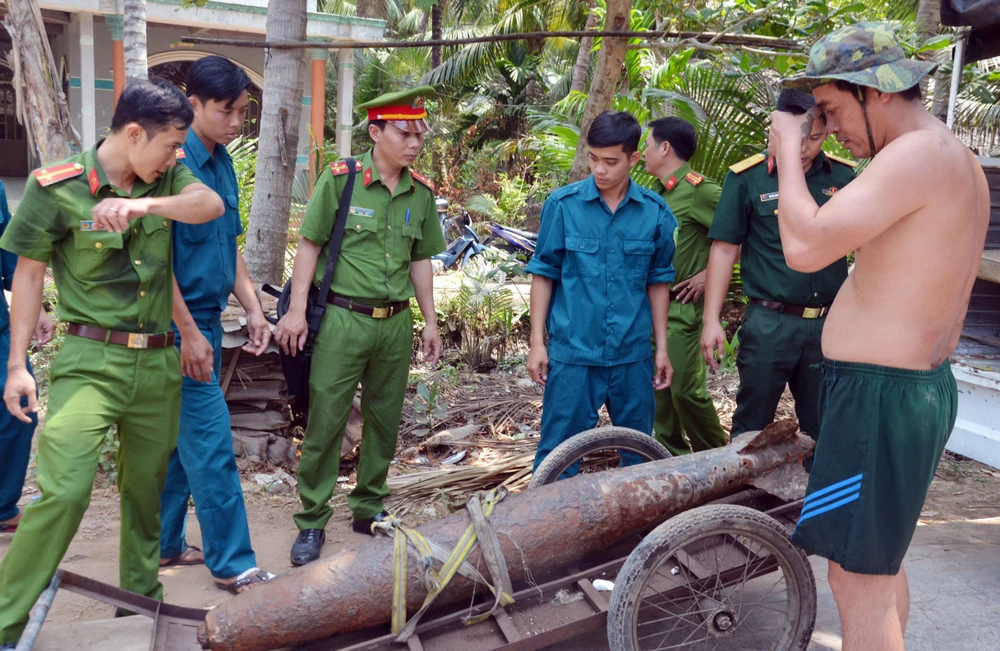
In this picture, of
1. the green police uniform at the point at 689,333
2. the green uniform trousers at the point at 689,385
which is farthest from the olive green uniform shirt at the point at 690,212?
the green uniform trousers at the point at 689,385

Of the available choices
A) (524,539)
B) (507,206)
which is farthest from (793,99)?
(507,206)

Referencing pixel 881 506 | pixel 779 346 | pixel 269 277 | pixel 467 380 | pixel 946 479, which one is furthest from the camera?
pixel 467 380

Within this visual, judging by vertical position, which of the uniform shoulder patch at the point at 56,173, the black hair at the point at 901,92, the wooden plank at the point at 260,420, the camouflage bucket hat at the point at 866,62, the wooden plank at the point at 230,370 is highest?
the camouflage bucket hat at the point at 866,62

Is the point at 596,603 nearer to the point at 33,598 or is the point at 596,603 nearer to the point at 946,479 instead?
the point at 33,598

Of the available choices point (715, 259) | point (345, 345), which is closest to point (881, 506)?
point (715, 259)

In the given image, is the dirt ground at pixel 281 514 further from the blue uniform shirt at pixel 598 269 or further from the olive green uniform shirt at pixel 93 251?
the blue uniform shirt at pixel 598 269

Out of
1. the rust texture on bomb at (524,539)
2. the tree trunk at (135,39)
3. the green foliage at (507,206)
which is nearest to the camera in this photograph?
the rust texture on bomb at (524,539)

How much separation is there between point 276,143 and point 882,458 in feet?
13.2

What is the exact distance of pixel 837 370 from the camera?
2.45m

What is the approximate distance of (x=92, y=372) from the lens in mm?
2719

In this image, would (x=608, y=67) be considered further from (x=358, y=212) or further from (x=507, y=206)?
(x=507, y=206)

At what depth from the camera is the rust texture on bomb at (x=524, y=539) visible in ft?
8.34

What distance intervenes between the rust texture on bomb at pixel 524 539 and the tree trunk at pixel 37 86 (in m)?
3.68

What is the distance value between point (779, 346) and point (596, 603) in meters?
1.51
